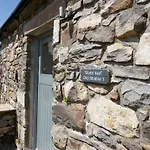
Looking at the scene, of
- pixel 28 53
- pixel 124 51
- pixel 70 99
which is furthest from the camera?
pixel 28 53

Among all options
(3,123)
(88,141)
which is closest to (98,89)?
(88,141)

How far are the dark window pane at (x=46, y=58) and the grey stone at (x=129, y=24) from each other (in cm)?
156

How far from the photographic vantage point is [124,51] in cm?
122

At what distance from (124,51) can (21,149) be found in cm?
284

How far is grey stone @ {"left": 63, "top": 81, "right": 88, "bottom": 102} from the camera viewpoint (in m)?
1.59

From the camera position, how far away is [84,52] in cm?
156

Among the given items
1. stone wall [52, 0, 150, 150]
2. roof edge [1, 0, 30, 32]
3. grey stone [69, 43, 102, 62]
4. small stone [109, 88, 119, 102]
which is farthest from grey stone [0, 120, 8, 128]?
small stone [109, 88, 119, 102]

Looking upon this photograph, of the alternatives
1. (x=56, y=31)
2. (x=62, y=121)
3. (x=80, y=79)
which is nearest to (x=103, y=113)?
(x=80, y=79)

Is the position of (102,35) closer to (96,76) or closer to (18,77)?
(96,76)

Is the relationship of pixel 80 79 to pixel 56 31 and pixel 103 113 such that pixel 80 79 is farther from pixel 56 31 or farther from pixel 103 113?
pixel 56 31

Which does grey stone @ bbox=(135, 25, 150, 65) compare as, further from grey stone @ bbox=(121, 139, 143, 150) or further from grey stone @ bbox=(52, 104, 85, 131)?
grey stone @ bbox=(52, 104, 85, 131)

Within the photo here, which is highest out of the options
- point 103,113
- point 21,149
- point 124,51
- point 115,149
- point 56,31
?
point 56,31

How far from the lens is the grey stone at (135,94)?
1.09m

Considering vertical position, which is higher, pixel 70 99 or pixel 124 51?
pixel 124 51
